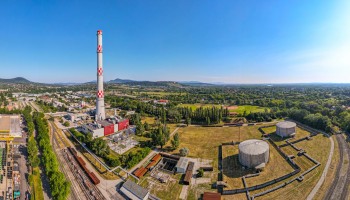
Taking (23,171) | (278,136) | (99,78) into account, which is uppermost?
(99,78)

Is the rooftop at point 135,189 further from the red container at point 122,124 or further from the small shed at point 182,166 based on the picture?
the red container at point 122,124

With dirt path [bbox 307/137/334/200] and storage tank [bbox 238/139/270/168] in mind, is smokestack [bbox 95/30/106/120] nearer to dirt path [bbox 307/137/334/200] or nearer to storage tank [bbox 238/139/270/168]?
storage tank [bbox 238/139/270/168]

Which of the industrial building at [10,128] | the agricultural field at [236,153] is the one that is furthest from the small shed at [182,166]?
the industrial building at [10,128]

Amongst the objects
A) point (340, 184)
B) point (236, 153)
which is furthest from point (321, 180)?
point (236, 153)

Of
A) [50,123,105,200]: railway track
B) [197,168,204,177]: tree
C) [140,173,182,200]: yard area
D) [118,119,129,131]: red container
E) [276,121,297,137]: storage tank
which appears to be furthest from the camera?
[118,119,129,131]: red container

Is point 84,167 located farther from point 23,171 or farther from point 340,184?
point 340,184

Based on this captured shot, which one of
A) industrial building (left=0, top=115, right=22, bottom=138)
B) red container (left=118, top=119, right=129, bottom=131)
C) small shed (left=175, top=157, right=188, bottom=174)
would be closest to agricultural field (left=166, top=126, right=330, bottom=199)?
small shed (left=175, top=157, right=188, bottom=174)
